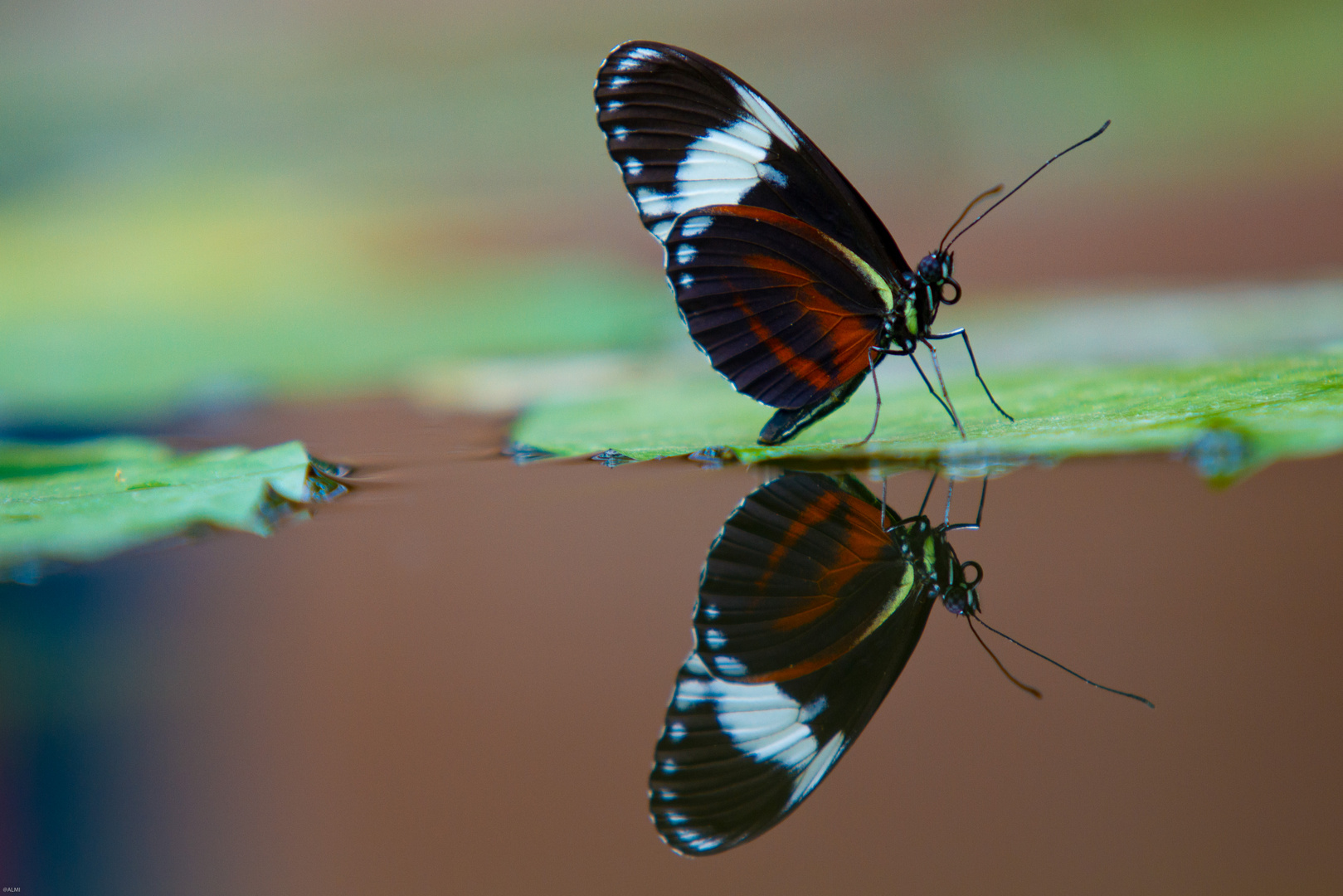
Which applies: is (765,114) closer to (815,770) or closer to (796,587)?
(796,587)

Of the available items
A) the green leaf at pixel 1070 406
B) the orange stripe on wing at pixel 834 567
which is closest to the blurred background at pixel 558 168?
the green leaf at pixel 1070 406

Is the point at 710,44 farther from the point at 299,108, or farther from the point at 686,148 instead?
the point at 686,148

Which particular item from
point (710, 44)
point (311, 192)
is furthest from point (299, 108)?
point (710, 44)

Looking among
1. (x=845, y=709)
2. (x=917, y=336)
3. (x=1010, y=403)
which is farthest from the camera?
(x=1010, y=403)

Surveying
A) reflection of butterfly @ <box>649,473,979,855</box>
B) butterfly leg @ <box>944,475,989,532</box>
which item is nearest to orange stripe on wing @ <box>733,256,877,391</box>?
butterfly leg @ <box>944,475,989,532</box>

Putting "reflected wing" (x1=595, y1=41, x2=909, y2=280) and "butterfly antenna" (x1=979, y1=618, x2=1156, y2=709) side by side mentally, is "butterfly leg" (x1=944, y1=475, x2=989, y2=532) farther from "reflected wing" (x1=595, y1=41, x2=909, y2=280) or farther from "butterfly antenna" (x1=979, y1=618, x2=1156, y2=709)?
"reflected wing" (x1=595, y1=41, x2=909, y2=280)

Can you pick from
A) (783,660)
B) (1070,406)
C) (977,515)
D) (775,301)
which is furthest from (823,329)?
(783,660)

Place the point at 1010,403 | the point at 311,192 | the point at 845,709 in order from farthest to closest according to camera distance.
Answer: the point at 311,192 < the point at 1010,403 < the point at 845,709
